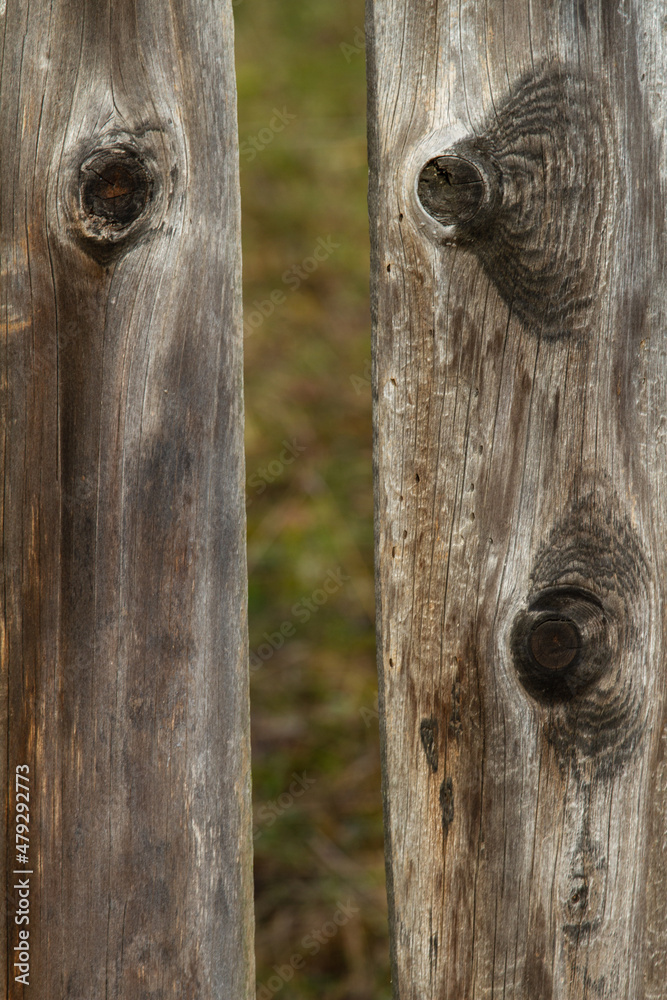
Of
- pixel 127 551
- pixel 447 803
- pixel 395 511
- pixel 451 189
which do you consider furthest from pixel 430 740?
pixel 451 189

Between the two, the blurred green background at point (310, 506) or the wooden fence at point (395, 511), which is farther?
the blurred green background at point (310, 506)

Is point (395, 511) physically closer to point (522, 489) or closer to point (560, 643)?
point (522, 489)

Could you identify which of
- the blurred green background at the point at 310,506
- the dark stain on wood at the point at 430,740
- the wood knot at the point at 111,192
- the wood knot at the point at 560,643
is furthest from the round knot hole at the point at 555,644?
the blurred green background at the point at 310,506

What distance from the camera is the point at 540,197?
45.9 inches

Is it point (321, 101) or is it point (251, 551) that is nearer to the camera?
point (251, 551)

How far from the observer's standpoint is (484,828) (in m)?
1.25

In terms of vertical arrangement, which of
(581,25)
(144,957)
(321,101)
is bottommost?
(144,957)

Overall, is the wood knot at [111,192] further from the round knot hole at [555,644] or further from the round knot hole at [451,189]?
the round knot hole at [555,644]

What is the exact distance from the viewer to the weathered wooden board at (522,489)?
45.6 inches

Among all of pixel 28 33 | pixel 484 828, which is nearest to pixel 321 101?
pixel 28 33

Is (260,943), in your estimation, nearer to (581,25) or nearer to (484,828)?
(484,828)

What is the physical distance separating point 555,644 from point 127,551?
0.68 m

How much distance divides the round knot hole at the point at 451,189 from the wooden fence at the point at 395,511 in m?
0.03

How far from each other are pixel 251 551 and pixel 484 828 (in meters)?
2.99
